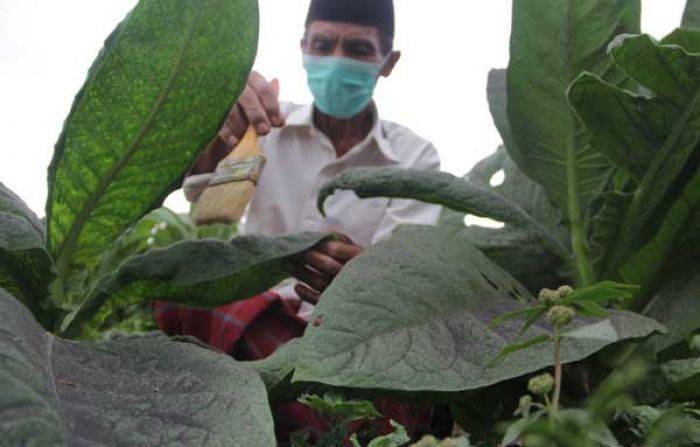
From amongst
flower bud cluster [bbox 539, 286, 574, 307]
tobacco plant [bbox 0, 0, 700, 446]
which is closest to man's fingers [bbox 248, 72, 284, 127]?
tobacco plant [bbox 0, 0, 700, 446]

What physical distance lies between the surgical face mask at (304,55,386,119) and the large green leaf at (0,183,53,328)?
182cm

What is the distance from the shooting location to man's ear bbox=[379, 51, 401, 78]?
3.06m

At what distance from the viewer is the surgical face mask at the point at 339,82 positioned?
2.78 metres

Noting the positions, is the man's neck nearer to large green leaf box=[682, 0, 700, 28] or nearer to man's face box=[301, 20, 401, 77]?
man's face box=[301, 20, 401, 77]

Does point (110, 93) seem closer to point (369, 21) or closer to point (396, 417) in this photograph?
point (396, 417)

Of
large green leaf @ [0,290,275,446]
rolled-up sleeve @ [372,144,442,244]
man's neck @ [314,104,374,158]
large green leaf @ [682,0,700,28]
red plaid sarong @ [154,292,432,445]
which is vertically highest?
large green leaf @ [682,0,700,28]

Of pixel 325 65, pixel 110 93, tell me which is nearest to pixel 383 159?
pixel 325 65

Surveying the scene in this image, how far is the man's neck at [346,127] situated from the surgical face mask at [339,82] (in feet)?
0.33

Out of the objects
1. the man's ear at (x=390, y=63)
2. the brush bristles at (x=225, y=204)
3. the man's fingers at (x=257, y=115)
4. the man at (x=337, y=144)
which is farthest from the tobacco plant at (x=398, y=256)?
the man's ear at (x=390, y=63)

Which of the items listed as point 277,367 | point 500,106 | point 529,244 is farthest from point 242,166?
point 277,367

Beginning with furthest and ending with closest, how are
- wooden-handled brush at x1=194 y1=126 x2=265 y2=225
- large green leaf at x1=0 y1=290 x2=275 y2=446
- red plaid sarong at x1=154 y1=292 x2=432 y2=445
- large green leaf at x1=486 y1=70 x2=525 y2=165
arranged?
wooden-handled brush at x1=194 y1=126 x2=265 y2=225
red plaid sarong at x1=154 y1=292 x2=432 y2=445
large green leaf at x1=486 y1=70 x2=525 y2=165
large green leaf at x1=0 y1=290 x2=275 y2=446

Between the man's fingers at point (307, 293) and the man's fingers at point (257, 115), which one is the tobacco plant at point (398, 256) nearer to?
the man's fingers at point (307, 293)

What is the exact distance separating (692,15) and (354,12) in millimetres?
1906

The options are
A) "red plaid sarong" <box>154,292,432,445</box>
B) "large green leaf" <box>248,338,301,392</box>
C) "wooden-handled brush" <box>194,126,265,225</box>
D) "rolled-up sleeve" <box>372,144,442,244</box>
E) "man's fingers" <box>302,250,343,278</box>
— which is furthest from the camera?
"rolled-up sleeve" <box>372,144,442,244</box>
